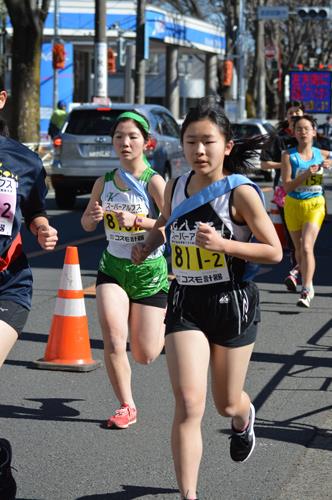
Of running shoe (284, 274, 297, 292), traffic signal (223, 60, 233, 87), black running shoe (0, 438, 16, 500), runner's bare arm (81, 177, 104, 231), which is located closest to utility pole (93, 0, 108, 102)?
running shoe (284, 274, 297, 292)

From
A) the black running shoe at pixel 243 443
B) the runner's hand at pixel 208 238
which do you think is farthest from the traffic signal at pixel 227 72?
the runner's hand at pixel 208 238

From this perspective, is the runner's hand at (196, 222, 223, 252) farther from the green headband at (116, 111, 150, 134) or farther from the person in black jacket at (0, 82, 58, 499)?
the green headband at (116, 111, 150, 134)

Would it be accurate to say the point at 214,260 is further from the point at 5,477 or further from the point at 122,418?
the point at 122,418

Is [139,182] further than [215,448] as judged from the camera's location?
Yes

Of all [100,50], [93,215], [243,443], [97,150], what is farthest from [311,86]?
[243,443]

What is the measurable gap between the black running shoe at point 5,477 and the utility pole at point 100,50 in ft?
77.5

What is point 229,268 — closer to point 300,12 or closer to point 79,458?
point 79,458

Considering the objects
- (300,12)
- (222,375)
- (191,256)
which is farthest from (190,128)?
(300,12)

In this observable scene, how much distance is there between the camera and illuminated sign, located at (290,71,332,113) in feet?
155

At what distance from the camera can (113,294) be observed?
22.2 ft

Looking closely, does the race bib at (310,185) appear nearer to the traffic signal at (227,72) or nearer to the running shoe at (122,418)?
the running shoe at (122,418)

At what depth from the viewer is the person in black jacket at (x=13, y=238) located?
5.09 m

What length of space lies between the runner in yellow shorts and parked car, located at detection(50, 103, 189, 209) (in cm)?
986

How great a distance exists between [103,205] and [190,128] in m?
1.92
